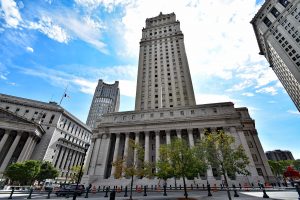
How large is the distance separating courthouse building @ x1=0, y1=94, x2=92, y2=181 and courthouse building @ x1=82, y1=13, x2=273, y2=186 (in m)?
20.7

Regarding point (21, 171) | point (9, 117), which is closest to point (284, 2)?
point (21, 171)

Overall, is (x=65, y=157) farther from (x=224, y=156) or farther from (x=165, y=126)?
(x=224, y=156)

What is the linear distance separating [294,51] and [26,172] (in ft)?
325

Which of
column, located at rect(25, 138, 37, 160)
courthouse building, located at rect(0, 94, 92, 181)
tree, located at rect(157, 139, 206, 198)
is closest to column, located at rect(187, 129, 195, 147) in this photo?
tree, located at rect(157, 139, 206, 198)

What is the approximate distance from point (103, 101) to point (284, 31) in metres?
136

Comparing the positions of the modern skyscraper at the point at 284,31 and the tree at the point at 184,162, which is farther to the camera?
the modern skyscraper at the point at 284,31

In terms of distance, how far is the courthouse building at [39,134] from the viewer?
50688mm

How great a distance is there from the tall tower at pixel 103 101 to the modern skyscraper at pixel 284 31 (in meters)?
126

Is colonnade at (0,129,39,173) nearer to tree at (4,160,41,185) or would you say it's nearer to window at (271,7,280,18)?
tree at (4,160,41,185)

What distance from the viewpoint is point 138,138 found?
155ft

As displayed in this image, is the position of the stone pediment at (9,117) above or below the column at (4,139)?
above

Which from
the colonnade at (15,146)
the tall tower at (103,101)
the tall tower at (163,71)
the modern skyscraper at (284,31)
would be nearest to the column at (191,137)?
the tall tower at (163,71)

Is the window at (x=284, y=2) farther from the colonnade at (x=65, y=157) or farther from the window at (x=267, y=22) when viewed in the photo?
the colonnade at (x=65, y=157)

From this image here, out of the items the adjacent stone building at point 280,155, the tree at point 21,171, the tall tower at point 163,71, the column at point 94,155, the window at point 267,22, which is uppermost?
the window at point 267,22
